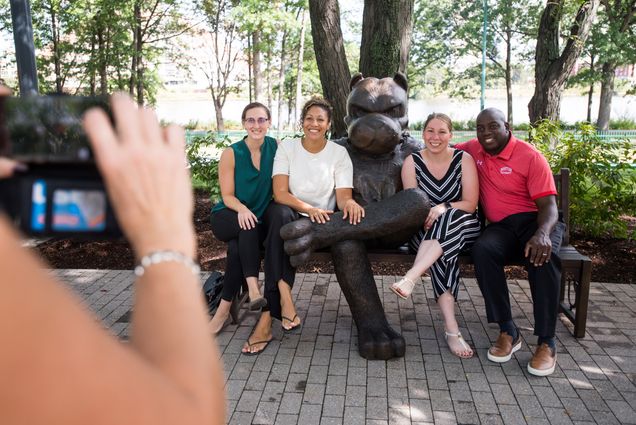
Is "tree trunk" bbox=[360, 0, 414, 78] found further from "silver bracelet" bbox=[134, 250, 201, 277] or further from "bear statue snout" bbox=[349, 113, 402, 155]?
"silver bracelet" bbox=[134, 250, 201, 277]

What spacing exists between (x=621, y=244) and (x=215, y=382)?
680cm

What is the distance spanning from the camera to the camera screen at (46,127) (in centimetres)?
69

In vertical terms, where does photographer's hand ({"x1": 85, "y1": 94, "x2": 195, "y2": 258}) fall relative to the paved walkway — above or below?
above

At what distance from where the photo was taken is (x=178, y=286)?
0.66m

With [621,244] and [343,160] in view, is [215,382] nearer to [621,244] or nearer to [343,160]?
[343,160]

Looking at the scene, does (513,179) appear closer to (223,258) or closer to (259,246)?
(259,246)

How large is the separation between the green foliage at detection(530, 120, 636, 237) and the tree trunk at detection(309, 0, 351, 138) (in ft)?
7.37

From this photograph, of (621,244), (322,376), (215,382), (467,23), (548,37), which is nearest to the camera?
(215,382)

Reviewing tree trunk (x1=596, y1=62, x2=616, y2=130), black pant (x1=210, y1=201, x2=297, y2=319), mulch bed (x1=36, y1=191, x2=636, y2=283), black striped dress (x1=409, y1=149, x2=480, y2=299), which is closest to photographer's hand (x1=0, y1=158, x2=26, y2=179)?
black pant (x1=210, y1=201, x2=297, y2=319)

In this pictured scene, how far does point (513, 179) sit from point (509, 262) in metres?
0.60

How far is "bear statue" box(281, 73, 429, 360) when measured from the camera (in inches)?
152

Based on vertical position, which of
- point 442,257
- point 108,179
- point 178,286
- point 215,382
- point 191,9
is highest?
point 191,9

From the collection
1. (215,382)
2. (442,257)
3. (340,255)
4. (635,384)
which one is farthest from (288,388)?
(215,382)

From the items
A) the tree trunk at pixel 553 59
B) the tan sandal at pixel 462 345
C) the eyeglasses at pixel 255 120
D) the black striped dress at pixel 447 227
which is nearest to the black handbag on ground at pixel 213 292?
the eyeglasses at pixel 255 120
